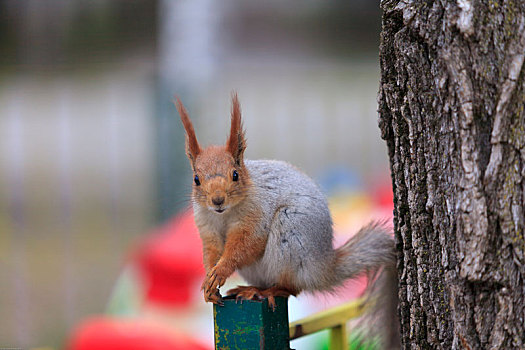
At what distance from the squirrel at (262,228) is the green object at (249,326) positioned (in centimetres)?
2

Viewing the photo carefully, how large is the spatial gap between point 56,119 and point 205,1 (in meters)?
1.02

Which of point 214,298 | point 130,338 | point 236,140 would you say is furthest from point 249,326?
point 130,338

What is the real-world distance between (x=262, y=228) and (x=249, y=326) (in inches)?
6.7

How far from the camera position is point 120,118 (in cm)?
335

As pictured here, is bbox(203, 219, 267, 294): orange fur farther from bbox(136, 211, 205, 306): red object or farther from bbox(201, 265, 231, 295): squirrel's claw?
bbox(136, 211, 205, 306): red object

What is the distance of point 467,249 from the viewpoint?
763 millimetres

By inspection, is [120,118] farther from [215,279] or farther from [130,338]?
[215,279]

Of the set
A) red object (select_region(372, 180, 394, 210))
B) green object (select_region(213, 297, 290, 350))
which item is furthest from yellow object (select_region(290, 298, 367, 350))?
red object (select_region(372, 180, 394, 210))

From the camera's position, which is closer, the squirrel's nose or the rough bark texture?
the rough bark texture

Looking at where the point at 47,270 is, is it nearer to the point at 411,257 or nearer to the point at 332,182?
the point at 332,182

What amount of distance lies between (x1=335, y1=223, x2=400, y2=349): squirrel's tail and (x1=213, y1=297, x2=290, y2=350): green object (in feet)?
0.66

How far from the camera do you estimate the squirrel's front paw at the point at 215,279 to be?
0.89 meters

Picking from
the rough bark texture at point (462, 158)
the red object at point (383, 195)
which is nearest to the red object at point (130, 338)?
the rough bark texture at point (462, 158)

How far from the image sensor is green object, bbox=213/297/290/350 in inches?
34.0
